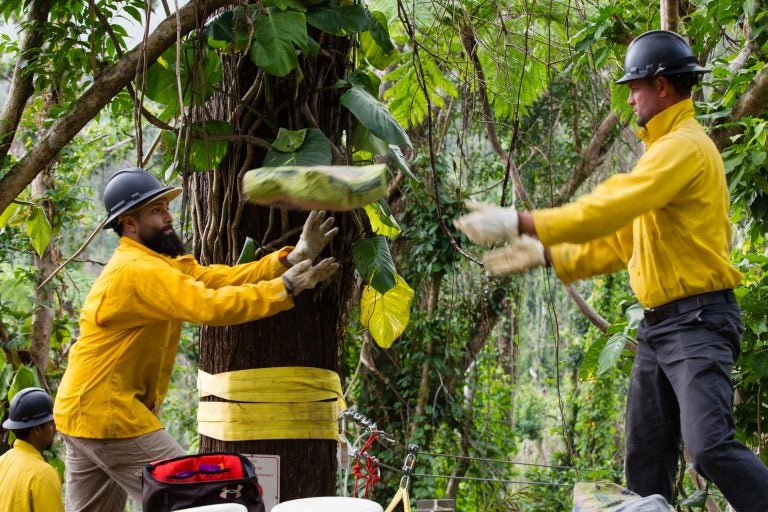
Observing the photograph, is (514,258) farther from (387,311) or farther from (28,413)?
(28,413)

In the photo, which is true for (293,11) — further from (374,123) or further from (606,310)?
(606,310)

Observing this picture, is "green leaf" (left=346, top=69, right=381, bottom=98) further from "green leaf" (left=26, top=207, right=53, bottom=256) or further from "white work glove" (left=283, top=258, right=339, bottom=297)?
"green leaf" (left=26, top=207, right=53, bottom=256)

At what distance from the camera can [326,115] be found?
3.69m

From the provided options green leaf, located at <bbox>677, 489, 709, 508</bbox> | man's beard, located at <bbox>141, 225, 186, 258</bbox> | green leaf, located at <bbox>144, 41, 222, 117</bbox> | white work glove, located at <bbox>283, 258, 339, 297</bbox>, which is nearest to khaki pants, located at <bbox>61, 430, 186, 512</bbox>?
man's beard, located at <bbox>141, 225, 186, 258</bbox>

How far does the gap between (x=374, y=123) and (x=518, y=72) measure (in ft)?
7.10

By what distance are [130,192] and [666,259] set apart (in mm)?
2026

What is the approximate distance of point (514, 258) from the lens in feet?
9.32

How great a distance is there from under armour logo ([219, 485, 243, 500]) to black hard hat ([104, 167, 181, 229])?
1.28 meters

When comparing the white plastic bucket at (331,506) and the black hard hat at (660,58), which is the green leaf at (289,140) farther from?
the white plastic bucket at (331,506)

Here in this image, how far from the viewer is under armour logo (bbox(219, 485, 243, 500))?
2.83 metres

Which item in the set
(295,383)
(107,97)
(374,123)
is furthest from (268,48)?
(295,383)

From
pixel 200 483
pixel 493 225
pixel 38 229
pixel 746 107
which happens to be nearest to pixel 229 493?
pixel 200 483

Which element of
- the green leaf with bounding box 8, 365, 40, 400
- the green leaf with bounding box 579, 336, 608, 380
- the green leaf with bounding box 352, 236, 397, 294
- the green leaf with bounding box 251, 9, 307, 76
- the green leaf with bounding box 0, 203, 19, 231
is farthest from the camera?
the green leaf with bounding box 8, 365, 40, 400

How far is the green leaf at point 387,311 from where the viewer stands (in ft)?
13.8
